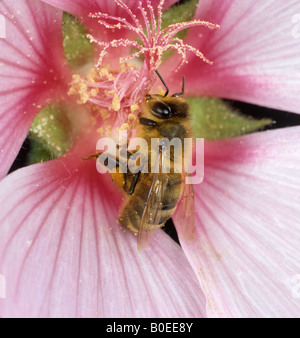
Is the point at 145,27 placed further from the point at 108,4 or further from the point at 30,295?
the point at 30,295

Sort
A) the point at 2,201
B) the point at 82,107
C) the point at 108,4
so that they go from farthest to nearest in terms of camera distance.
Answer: the point at 82,107 < the point at 108,4 < the point at 2,201

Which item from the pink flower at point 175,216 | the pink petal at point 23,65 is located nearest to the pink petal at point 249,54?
the pink flower at point 175,216

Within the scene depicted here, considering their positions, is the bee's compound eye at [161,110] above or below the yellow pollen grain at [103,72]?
below

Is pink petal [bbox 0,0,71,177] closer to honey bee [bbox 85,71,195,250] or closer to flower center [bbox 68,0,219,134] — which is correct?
flower center [bbox 68,0,219,134]

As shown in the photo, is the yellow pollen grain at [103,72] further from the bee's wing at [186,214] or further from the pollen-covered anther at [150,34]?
the bee's wing at [186,214]

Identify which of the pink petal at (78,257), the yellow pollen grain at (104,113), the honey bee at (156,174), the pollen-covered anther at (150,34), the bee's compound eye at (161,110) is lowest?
the pink petal at (78,257)

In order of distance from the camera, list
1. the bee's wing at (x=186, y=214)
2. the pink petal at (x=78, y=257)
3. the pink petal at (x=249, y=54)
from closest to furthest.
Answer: the pink petal at (x=78, y=257) → the bee's wing at (x=186, y=214) → the pink petal at (x=249, y=54)
